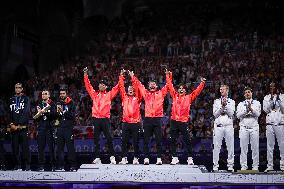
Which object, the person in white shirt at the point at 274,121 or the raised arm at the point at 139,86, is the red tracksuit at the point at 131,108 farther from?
the person in white shirt at the point at 274,121

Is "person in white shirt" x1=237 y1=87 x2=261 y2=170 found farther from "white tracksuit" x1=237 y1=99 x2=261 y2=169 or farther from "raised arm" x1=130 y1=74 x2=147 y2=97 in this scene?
"raised arm" x1=130 y1=74 x2=147 y2=97

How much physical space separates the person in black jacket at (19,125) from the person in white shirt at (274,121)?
5276 millimetres

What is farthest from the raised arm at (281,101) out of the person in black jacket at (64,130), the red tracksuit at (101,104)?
the person in black jacket at (64,130)

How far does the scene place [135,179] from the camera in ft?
27.6

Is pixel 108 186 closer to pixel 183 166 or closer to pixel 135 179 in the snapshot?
pixel 135 179

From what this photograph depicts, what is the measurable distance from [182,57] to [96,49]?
5.06m

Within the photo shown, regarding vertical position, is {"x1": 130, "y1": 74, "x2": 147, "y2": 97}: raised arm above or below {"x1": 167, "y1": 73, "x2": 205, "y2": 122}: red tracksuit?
above

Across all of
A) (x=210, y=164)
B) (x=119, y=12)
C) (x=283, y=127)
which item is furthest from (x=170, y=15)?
(x=283, y=127)

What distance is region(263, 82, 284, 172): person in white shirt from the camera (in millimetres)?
9188

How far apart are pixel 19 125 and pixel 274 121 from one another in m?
5.52

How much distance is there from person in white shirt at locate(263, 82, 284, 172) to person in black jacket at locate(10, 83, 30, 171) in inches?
208

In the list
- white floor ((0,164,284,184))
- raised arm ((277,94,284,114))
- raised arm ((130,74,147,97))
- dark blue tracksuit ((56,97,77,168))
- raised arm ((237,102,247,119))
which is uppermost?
raised arm ((130,74,147,97))

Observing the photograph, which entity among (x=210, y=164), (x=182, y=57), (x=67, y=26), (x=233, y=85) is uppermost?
(x=67, y=26)

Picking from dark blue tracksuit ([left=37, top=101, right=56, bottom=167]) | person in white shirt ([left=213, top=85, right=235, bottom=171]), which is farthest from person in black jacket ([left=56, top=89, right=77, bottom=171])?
person in white shirt ([left=213, top=85, right=235, bottom=171])
